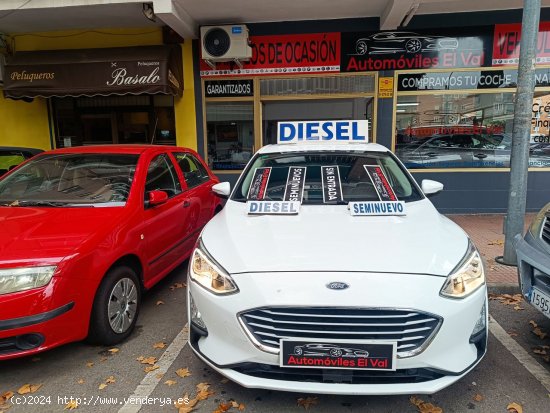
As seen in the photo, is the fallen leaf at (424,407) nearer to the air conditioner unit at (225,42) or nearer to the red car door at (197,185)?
the red car door at (197,185)

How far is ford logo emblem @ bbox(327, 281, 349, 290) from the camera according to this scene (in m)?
2.18

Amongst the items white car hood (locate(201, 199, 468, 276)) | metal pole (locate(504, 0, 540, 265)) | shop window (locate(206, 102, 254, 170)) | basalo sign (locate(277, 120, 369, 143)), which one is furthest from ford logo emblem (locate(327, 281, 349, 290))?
shop window (locate(206, 102, 254, 170))

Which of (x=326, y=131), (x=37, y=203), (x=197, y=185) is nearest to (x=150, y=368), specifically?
(x=37, y=203)

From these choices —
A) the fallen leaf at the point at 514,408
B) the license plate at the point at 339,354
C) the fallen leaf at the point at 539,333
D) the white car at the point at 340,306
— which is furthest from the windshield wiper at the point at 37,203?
the fallen leaf at the point at 539,333

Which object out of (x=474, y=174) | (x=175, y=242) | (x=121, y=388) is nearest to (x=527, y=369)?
(x=121, y=388)

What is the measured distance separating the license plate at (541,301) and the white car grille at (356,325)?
1.13 meters

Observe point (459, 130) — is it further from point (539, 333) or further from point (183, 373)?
point (183, 373)

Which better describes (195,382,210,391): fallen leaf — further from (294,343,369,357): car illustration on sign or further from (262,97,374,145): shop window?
(262,97,374,145): shop window

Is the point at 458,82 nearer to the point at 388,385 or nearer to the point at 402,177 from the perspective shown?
the point at 402,177

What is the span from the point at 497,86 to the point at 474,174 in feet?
5.75

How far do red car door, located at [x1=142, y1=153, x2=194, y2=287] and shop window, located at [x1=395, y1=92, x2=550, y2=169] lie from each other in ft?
17.2

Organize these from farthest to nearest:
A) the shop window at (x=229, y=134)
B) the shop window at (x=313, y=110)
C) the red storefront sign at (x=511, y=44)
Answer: the shop window at (x=229, y=134)
the shop window at (x=313, y=110)
the red storefront sign at (x=511, y=44)

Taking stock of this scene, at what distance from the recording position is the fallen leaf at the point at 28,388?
2645 mm

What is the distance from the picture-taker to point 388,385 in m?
2.09
